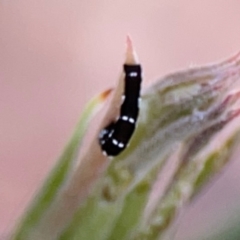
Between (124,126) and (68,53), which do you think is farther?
(68,53)

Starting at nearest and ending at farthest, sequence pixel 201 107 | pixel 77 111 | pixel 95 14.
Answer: pixel 201 107
pixel 77 111
pixel 95 14

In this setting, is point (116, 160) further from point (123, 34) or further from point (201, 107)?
point (123, 34)

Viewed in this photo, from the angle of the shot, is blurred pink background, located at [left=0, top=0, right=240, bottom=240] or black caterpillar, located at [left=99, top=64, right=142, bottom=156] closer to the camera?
black caterpillar, located at [left=99, top=64, right=142, bottom=156]

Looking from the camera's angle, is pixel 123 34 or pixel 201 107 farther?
pixel 123 34

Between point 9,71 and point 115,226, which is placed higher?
point 9,71

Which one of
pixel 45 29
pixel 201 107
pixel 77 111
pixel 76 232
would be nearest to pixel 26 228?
pixel 76 232

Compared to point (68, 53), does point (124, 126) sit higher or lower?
lower
